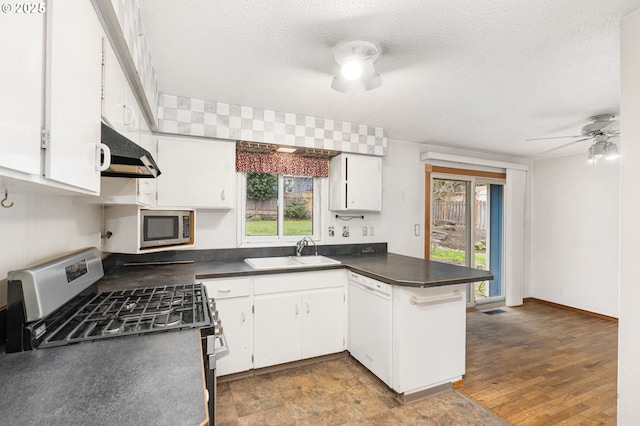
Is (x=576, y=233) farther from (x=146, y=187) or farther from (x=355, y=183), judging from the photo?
(x=146, y=187)

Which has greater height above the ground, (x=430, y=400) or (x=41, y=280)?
(x=41, y=280)

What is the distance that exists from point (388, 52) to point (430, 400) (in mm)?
2425

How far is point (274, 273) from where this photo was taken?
2504mm

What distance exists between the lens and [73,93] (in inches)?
31.6

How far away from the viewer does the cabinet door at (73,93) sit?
0.69 metres

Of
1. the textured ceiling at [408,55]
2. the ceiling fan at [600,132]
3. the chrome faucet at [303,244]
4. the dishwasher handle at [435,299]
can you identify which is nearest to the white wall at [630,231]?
the textured ceiling at [408,55]

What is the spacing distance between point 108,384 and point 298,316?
1912mm

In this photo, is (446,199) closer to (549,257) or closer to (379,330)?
(549,257)

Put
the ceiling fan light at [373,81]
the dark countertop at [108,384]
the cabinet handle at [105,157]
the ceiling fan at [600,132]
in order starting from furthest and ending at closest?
the ceiling fan at [600,132]
the ceiling fan light at [373,81]
the cabinet handle at [105,157]
the dark countertop at [108,384]

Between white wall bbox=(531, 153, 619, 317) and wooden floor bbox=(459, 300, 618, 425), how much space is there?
1.41ft

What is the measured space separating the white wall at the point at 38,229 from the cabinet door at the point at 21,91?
2.25ft

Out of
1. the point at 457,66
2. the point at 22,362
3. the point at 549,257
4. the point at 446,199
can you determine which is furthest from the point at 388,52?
the point at 549,257

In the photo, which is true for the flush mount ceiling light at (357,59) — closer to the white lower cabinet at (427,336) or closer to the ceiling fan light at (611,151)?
the white lower cabinet at (427,336)

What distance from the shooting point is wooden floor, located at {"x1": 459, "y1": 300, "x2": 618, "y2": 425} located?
211 cm
